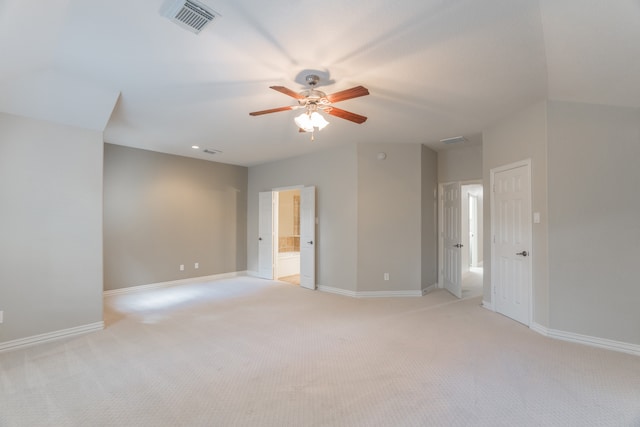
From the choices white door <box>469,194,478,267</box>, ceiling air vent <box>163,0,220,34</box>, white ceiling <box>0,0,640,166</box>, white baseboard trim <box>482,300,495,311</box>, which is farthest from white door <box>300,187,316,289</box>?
white door <box>469,194,478,267</box>

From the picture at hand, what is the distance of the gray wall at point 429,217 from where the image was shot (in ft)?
17.3

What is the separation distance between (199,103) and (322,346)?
2976 millimetres

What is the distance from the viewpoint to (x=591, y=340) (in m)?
3.13

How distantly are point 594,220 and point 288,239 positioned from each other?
609cm

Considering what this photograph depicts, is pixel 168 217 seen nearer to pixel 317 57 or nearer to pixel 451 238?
pixel 317 57

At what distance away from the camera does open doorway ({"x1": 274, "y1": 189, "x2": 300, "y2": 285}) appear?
6.93 metres

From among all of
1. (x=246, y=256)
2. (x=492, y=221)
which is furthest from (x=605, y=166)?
(x=246, y=256)

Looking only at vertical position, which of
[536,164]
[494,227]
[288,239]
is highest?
[536,164]

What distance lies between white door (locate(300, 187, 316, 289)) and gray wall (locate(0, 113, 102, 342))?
127 inches

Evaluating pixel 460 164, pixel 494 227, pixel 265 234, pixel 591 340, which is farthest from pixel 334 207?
pixel 591 340

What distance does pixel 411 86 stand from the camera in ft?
9.79

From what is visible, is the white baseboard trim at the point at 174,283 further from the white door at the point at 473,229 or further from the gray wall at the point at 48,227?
the white door at the point at 473,229

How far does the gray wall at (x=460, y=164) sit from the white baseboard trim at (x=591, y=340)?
272 centimetres

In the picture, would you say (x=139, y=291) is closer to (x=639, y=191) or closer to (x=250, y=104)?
(x=250, y=104)
